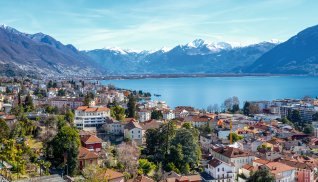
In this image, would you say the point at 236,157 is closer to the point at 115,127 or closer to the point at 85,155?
the point at 85,155

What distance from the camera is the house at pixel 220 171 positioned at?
72.0 ft

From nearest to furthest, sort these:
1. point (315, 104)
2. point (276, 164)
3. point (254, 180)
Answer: point (254, 180)
point (276, 164)
point (315, 104)

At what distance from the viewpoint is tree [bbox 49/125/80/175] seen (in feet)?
63.1

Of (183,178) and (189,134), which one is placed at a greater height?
(189,134)

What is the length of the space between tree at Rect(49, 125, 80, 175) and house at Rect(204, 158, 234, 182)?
7.30m

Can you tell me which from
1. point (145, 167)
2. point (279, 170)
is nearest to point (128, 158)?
point (145, 167)

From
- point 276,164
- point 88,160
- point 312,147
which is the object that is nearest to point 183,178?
point 88,160

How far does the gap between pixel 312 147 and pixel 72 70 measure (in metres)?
170

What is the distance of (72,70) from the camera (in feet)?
631

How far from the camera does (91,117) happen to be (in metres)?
33.6

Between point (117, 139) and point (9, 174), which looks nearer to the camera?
point (9, 174)

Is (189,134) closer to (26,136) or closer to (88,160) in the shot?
(88,160)

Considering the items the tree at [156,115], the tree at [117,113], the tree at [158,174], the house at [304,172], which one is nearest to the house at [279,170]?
the house at [304,172]

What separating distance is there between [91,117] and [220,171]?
1470cm
